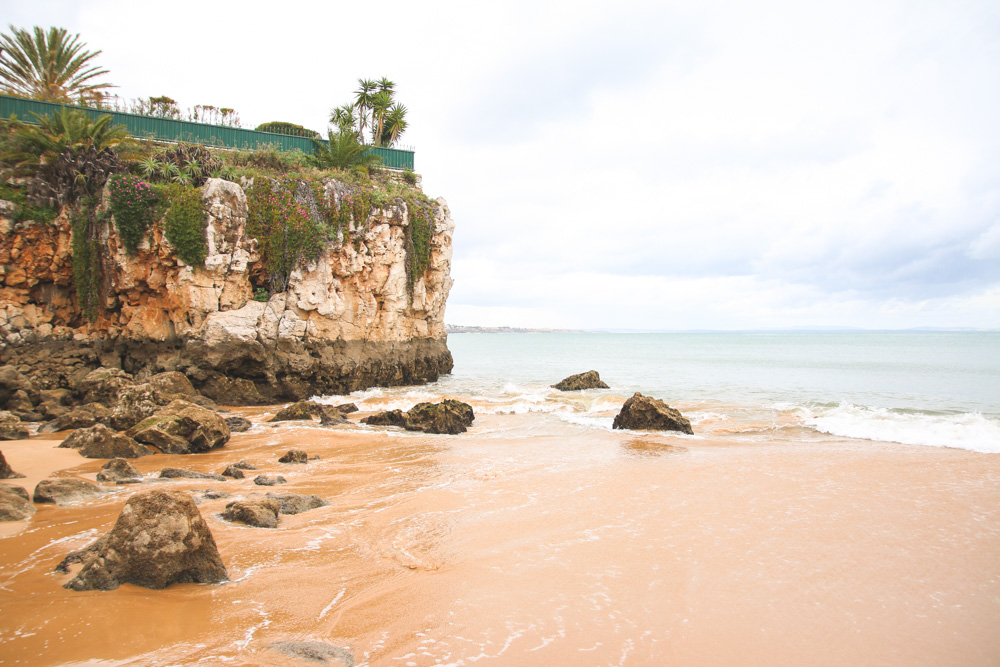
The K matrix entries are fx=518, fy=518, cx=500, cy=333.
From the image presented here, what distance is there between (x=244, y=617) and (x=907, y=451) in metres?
13.1

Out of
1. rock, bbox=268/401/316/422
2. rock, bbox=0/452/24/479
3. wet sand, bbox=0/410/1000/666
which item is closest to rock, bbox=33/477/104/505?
wet sand, bbox=0/410/1000/666

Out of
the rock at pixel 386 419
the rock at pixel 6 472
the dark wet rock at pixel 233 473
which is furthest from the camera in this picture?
the rock at pixel 386 419

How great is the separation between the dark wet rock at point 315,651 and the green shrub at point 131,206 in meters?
18.0

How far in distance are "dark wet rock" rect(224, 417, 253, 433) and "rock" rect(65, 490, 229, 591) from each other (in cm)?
859

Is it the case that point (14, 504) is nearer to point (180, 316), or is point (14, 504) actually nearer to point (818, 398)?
point (180, 316)

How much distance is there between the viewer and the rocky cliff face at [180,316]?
683 inches

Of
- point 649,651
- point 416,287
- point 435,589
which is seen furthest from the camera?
point 416,287

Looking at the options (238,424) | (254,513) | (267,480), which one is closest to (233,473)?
(267,480)

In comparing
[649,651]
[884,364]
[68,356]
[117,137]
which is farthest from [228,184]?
[884,364]

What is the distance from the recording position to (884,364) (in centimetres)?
3841

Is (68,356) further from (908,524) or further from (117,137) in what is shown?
(908,524)

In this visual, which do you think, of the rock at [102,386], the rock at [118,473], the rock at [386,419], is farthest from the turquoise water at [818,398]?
the rock at [102,386]

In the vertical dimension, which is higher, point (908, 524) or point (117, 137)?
point (117, 137)

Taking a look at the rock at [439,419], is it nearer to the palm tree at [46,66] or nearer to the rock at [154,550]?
the rock at [154,550]
